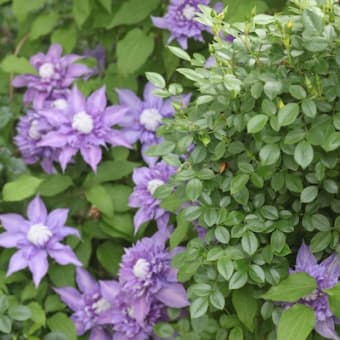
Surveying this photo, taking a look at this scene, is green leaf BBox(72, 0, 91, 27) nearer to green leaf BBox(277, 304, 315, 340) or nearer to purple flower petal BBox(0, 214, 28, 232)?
purple flower petal BBox(0, 214, 28, 232)

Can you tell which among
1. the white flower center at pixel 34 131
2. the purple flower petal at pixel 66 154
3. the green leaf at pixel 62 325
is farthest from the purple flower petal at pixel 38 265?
the white flower center at pixel 34 131

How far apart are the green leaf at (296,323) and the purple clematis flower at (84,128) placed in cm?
63

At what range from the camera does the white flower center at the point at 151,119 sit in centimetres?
196

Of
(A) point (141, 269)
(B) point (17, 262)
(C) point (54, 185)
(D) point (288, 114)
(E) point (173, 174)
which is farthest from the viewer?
(C) point (54, 185)

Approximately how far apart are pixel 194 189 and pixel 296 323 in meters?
0.29

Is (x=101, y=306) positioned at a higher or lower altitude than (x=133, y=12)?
lower

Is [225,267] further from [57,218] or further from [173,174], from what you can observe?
[57,218]

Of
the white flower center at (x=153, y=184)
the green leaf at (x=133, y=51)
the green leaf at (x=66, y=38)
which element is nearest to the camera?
Answer: the white flower center at (x=153, y=184)

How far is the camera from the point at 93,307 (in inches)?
73.4

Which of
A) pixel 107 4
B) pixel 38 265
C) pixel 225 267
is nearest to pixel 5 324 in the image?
pixel 38 265

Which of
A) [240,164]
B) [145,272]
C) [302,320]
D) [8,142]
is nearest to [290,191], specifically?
[240,164]

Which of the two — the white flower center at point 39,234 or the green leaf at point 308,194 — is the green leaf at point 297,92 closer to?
the green leaf at point 308,194

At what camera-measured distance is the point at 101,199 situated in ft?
6.19

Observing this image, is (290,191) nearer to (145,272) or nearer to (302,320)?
(302,320)
